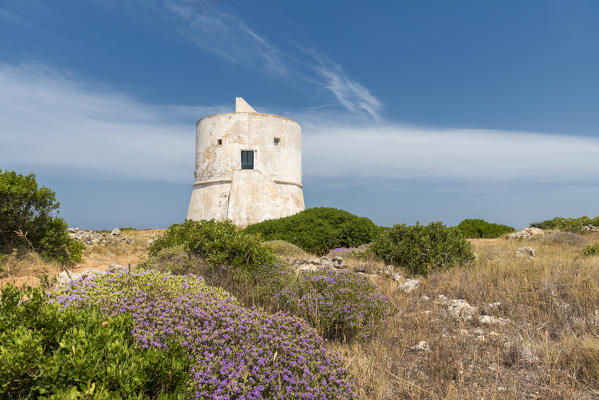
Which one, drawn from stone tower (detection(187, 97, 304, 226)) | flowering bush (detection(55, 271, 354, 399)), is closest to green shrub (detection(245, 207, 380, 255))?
stone tower (detection(187, 97, 304, 226))

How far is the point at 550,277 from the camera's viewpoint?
20.1 ft

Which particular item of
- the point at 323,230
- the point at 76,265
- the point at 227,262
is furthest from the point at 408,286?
the point at 76,265

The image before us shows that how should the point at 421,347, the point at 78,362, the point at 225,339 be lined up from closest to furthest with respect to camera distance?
1. the point at 78,362
2. the point at 225,339
3. the point at 421,347

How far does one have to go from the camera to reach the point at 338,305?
4.46 metres

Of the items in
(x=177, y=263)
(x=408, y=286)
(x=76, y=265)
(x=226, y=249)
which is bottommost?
(x=76, y=265)

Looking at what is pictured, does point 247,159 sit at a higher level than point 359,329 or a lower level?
higher

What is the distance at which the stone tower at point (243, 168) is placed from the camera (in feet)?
70.1

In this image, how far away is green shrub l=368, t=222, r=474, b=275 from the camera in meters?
8.54

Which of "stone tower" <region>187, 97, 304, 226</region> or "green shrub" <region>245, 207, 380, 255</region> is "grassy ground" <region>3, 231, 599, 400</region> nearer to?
"green shrub" <region>245, 207, 380, 255</region>

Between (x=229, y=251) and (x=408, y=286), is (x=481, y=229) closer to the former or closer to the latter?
(x=408, y=286)

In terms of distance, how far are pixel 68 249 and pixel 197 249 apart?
6101mm

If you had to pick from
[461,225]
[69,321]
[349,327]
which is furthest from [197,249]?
[461,225]

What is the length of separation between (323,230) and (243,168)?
930 centimetres

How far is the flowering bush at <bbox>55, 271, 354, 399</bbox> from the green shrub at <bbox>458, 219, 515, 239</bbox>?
67.4 feet
